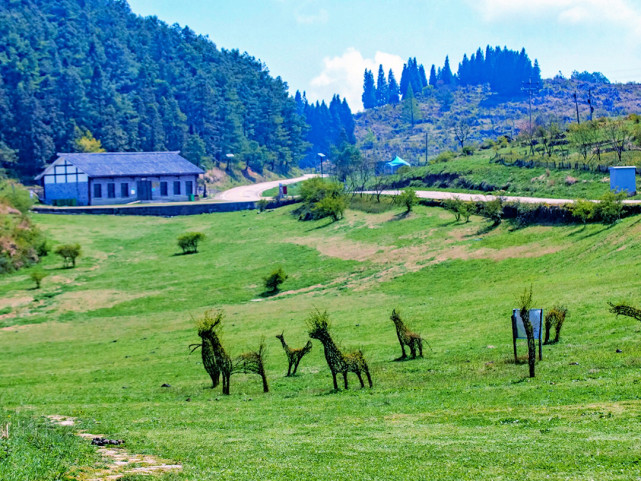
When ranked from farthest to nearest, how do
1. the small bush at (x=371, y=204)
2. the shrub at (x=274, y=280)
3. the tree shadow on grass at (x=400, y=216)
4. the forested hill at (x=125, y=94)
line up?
the forested hill at (x=125, y=94)
the small bush at (x=371, y=204)
the tree shadow on grass at (x=400, y=216)
the shrub at (x=274, y=280)

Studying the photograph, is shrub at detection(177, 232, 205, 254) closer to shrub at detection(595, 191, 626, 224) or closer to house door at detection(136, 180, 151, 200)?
shrub at detection(595, 191, 626, 224)

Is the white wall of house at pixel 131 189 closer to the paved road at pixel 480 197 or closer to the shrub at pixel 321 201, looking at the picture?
the shrub at pixel 321 201

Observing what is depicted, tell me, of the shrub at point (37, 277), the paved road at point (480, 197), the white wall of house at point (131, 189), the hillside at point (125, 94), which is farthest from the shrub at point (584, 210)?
the hillside at point (125, 94)

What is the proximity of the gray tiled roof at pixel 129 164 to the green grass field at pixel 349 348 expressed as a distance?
29.9 metres

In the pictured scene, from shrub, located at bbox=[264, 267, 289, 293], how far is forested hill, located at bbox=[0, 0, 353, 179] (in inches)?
3245

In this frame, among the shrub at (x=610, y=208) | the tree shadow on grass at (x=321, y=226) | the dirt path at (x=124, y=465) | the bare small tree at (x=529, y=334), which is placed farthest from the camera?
the tree shadow on grass at (x=321, y=226)

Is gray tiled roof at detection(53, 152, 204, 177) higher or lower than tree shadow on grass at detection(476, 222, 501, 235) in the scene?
higher

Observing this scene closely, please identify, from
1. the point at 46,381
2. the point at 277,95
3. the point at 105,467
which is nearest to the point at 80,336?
the point at 46,381

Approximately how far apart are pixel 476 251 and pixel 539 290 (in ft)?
44.7

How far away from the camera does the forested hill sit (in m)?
128

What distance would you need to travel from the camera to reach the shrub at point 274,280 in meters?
49.4

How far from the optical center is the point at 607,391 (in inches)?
730

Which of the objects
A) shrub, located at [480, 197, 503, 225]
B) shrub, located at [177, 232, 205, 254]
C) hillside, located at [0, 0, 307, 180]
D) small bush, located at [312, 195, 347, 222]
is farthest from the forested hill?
shrub, located at [480, 197, 503, 225]

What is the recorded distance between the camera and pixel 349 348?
91.6ft
